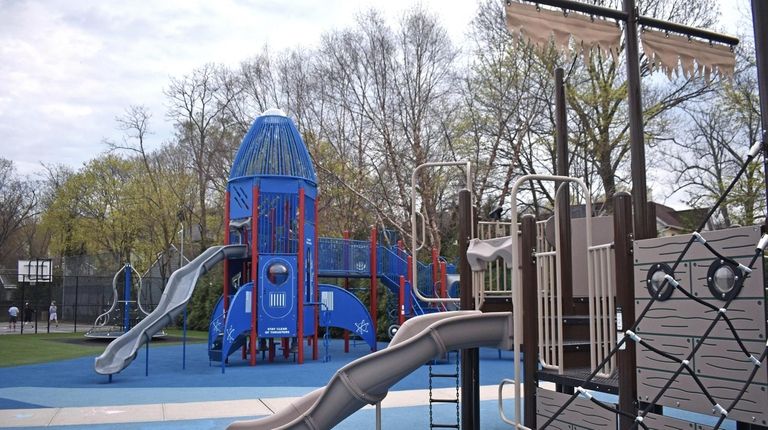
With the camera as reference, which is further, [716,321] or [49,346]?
[49,346]

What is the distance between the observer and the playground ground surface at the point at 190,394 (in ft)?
30.6

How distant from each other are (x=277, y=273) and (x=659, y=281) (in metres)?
14.7

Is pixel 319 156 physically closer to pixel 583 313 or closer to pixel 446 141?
pixel 446 141

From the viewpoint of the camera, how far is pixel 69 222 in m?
43.5

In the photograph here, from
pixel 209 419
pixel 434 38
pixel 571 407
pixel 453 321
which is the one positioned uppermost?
pixel 434 38

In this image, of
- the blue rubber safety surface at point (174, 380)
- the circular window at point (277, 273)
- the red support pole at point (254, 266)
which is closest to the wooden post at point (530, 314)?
the blue rubber safety surface at point (174, 380)

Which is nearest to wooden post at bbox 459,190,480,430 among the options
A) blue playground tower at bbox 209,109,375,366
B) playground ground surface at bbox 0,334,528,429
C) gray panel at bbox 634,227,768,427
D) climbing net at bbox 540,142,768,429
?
playground ground surface at bbox 0,334,528,429

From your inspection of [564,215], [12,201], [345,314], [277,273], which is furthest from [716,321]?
[12,201]

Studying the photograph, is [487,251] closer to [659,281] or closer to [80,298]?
[659,281]

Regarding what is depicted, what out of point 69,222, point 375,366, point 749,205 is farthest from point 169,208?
point 375,366

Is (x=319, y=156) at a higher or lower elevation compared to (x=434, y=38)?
lower

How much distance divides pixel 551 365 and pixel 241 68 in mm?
31185

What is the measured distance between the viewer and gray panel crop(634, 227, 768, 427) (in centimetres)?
332

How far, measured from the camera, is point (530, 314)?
16.6ft
